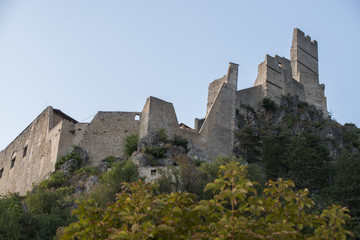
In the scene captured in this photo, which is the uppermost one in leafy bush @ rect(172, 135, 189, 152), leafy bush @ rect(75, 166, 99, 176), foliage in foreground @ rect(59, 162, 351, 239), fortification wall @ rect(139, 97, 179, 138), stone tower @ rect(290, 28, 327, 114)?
stone tower @ rect(290, 28, 327, 114)

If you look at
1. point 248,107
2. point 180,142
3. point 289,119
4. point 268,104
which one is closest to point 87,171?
point 180,142

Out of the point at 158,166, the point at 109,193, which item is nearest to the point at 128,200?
the point at 109,193

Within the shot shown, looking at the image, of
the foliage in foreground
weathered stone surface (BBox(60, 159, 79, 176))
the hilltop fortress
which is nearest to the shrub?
the hilltop fortress

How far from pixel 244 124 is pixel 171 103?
566cm

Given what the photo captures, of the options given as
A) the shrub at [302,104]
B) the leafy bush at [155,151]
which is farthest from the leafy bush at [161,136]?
the shrub at [302,104]

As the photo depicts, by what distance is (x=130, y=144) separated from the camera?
89.9ft

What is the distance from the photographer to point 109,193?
70.6ft

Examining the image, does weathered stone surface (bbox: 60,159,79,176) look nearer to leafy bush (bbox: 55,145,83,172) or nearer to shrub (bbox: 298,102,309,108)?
leafy bush (bbox: 55,145,83,172)

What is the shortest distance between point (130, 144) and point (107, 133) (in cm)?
180

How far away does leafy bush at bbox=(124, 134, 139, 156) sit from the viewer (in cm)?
2725

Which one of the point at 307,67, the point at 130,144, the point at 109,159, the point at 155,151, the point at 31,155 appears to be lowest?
the point at 109,159

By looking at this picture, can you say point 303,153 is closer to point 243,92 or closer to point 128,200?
point 243,92

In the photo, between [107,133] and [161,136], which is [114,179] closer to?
[161,136]

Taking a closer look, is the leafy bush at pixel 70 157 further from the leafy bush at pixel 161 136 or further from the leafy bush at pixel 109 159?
the leafy bush at pixel 161 136
